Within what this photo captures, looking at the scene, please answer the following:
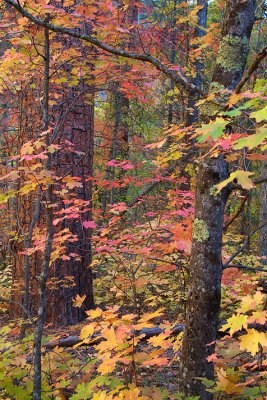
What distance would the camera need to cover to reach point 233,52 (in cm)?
250

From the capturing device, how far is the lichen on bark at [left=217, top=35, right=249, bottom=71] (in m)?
2.50

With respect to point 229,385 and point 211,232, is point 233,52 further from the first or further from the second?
point 229,385

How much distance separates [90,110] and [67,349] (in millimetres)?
3298

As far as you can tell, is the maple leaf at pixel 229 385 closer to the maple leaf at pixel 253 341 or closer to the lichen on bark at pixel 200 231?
the maple leaf at pixel 253 341

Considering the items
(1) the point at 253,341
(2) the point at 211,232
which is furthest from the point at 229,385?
(2) the point at 211,232

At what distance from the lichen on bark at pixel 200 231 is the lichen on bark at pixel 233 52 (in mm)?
1090

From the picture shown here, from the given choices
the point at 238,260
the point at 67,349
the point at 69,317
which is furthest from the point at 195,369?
the point at 238,260

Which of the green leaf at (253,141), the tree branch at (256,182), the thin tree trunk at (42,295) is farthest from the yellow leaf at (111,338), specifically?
the green leaf at (253,141)

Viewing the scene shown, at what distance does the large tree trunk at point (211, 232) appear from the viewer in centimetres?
250

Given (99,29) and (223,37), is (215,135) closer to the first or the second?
(223,37)

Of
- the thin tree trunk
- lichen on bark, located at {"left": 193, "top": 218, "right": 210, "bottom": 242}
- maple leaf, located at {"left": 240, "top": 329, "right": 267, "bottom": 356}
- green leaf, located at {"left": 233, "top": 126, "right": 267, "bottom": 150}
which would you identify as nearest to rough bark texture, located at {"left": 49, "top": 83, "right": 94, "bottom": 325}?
the thin tree trunk

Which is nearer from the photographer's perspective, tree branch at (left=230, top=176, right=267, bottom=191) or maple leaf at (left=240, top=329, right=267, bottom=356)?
maple leaf at (left=240, top=329, right=267, bottom=356)

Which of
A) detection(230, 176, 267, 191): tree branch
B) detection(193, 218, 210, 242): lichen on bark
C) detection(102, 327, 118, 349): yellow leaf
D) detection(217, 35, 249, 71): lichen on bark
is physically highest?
detection(217, 35, 249, 71): lichen on bark

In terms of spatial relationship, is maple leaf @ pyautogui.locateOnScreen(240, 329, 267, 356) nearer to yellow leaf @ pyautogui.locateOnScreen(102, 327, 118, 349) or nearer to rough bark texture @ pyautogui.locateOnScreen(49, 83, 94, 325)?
yellow leaf @ pyautogui.locateOnScreen(102, 327, 118, 349)
